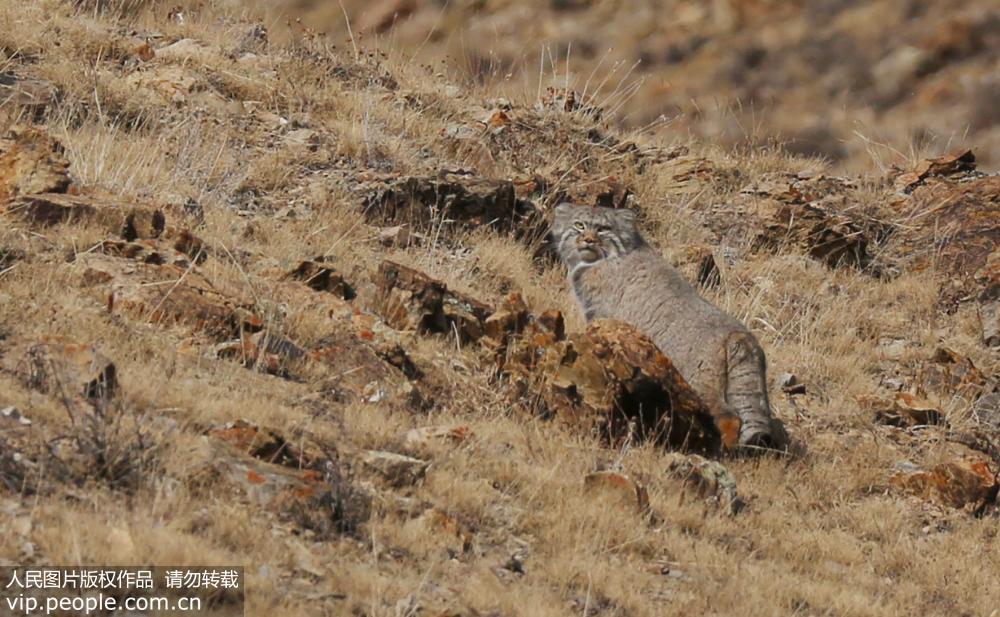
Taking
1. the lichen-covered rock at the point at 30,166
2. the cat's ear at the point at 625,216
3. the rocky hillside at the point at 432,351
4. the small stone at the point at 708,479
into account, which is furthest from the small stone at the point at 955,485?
the lichen-covered rock at the point at 30,166

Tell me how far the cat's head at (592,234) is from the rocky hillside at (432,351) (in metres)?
0.40

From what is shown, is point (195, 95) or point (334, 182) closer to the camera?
Answer: point (334, 182)

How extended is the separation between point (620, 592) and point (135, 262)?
3.32 m

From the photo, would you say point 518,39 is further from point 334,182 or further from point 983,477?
point 983,477

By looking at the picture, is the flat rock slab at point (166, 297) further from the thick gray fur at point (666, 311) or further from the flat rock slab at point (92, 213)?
the thick gray fur at point (666, 311)

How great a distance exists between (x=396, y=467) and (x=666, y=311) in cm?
303

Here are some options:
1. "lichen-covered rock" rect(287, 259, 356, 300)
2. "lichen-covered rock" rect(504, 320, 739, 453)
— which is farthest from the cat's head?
"lichen-covered rock" rect(287, 259, 356, 300)

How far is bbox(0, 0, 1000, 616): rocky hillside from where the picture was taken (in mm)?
5504

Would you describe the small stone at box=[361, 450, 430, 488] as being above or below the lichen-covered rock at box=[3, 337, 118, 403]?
below

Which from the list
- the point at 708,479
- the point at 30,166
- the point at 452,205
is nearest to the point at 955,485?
the point at 708,479

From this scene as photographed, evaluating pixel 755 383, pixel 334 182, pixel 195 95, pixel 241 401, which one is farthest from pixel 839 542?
pixel 195 95

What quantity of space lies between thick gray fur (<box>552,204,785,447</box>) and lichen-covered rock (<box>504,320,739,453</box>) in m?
0.25

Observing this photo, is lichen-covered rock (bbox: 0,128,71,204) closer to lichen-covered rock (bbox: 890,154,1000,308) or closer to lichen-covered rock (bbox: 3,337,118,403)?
lichen-covered rock (bbox: 3,337,118,403)

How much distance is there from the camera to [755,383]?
812cm
